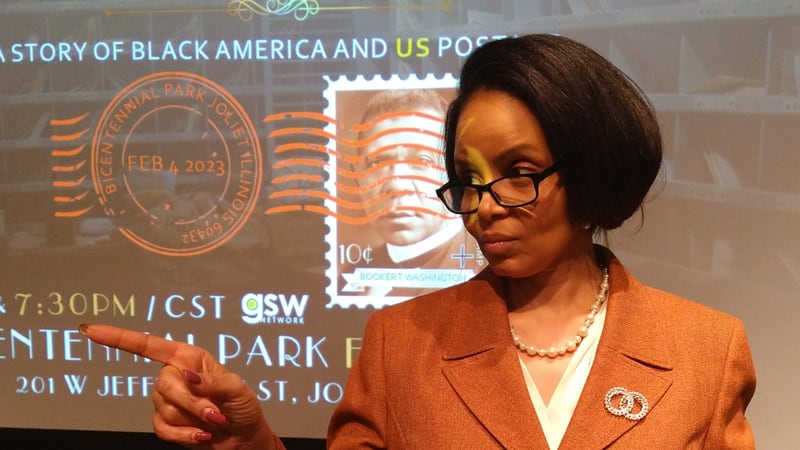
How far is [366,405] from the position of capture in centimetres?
87

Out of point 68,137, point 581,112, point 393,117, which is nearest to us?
point 581,112

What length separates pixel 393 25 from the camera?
165 centimetres

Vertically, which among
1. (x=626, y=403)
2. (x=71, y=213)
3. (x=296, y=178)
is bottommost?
(x=626, y=403)

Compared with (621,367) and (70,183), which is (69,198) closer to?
(70,183)

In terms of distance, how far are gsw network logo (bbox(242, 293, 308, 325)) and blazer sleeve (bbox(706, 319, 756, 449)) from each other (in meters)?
1.12

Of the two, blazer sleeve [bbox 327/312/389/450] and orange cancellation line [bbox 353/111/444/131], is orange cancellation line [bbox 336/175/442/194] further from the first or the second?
blazer sleeve [bbox 327/312/389/450]

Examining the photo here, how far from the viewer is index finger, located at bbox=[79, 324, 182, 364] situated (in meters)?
0.81

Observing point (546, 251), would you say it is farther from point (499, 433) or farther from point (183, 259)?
point (183, 259)

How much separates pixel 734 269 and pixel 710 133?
1.18ft

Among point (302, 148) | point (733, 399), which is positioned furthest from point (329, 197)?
point (733, 399)

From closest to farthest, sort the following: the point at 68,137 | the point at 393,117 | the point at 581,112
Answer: the point at 581,112 < the point at 393,117 < the point at 68,137

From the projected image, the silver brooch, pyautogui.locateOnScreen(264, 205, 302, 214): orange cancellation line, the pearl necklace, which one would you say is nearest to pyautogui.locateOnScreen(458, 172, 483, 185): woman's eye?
the pearl necklace

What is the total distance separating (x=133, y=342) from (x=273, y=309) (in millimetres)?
913

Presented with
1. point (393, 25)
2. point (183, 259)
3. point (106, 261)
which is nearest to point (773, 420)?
point (393, 25)
